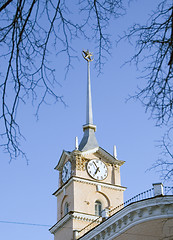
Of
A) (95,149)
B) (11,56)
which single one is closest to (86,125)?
(95,149)

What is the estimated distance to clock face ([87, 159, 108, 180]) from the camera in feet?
112

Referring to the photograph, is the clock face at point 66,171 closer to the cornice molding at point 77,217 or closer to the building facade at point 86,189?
the building facade at point 86,189

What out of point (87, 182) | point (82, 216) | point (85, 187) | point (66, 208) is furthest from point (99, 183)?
point (82, 216)

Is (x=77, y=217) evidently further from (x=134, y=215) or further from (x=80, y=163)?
(x=134, y=215)

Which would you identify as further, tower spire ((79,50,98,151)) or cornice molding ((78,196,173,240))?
tower spire ((79,50,98,151))

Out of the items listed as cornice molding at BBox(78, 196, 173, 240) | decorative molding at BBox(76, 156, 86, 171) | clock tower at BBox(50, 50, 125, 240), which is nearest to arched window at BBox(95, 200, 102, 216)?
clock tower at BBox(50, 50, 125, 240)

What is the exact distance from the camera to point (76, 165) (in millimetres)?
33906

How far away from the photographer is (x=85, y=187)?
33.5m

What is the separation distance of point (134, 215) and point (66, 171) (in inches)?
488

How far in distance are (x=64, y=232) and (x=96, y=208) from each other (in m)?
2.94

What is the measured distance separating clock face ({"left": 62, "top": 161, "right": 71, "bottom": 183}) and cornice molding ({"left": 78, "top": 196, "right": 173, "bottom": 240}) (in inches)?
362

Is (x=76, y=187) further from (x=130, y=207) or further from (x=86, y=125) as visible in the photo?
(x=130, y=207)

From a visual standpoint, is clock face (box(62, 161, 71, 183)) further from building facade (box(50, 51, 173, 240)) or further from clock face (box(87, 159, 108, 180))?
clock face (box(87, 159, 108, 180))

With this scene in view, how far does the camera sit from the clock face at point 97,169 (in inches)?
1348
